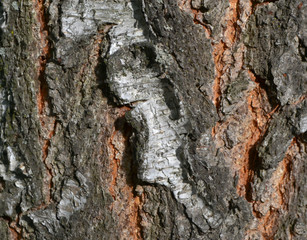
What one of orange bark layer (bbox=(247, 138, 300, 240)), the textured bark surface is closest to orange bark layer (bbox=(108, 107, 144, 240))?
the textured bark surface

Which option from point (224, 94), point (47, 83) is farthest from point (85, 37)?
point (224, 94)

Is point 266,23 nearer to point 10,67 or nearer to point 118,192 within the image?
point 118,192

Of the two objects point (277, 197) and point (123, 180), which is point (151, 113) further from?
point (277, 197)

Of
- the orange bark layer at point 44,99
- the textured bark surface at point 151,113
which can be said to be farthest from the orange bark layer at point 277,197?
the orange bark layer at point 44,99

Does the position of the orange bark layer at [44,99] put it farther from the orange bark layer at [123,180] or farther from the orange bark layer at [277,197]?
the orange bark layer at [277,197]

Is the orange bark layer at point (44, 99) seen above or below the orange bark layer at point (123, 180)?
above

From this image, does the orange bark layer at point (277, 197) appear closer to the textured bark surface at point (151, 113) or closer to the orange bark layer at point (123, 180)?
the textured bark surface at point (151, 113)

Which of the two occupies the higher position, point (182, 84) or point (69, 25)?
point (69, 25)

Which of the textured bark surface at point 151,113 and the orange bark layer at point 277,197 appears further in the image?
the orange bark layer at point 277,197

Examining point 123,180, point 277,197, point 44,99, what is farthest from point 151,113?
point 277,197
